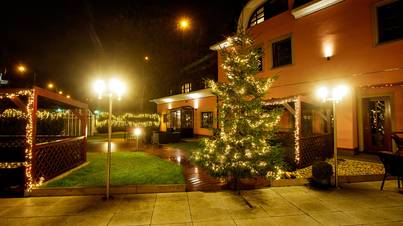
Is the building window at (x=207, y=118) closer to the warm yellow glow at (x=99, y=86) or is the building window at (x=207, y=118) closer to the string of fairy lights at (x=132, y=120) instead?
the string of fairy lights at (x=132, y=120)

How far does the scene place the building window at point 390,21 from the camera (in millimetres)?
8312

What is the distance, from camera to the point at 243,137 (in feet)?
18.2

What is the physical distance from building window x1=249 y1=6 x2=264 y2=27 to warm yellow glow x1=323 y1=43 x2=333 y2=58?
4529 mm

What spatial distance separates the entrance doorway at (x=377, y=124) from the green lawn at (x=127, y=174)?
8451 mm

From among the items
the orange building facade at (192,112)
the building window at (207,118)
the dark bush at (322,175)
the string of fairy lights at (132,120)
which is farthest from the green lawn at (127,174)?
the string of fairy lights at (132,120)

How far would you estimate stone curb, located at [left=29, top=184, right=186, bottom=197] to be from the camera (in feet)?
18.2

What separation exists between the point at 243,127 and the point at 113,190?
3771 mm

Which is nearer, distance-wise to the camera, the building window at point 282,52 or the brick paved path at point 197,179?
the brick paved path at point 197,179

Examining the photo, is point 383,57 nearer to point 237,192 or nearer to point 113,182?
point 237,192

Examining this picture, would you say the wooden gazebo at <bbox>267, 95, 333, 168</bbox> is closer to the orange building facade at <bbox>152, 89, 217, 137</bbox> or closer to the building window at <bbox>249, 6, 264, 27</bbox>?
the building window at <bbox>249, 6, 264, 27</bbox>

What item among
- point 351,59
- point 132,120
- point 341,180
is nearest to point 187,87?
point 132,120

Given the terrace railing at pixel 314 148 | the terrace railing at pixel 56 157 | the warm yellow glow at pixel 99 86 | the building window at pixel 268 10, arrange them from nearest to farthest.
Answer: the warm yellow glow at pixel 99 86, the terrace railing at pixel 56 157, the terrace railing at pixel 314 148, the building window at pixel 268 10

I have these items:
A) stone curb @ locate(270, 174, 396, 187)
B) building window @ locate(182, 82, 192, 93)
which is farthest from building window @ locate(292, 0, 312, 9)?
building window @ locate(182, 82, 192, 93)

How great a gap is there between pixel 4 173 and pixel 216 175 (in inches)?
245
